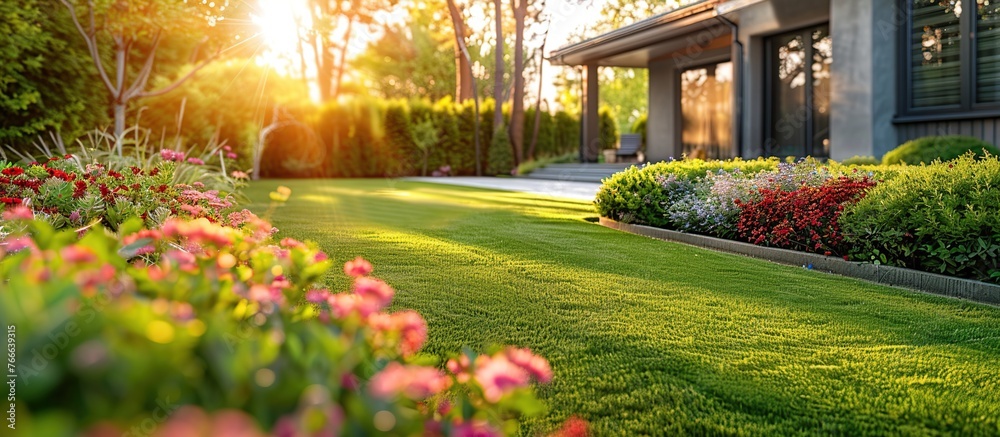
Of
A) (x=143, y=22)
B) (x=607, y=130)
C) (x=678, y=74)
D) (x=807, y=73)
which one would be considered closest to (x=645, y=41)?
(x=678, y=74)

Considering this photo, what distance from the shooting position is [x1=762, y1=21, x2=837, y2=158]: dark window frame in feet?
38.7

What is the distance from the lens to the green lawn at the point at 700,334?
2361mm

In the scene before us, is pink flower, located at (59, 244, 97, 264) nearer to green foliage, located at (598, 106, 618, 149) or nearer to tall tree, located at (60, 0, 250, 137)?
tall tree, located at (60, 0, 250, 137)

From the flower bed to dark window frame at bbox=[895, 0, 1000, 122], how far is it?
3.12 m

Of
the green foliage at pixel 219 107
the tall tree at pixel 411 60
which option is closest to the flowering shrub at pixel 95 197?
the green foliage at pixel 219 107

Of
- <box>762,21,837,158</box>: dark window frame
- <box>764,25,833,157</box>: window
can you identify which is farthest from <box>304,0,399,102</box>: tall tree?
<box>764,25,833,157</box>: window

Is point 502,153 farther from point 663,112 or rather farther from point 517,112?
point 663,112

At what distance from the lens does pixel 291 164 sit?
65.4 ft

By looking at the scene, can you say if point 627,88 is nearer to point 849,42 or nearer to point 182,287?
point 849,42

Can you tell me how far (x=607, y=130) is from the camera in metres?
24.8

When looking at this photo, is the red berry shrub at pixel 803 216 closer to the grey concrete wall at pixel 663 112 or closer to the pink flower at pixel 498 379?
the pink flower at pixel 498 379

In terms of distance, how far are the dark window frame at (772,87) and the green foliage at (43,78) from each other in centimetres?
1115

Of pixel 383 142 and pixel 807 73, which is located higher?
pixel 807 73

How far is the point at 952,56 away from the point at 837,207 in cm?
525
